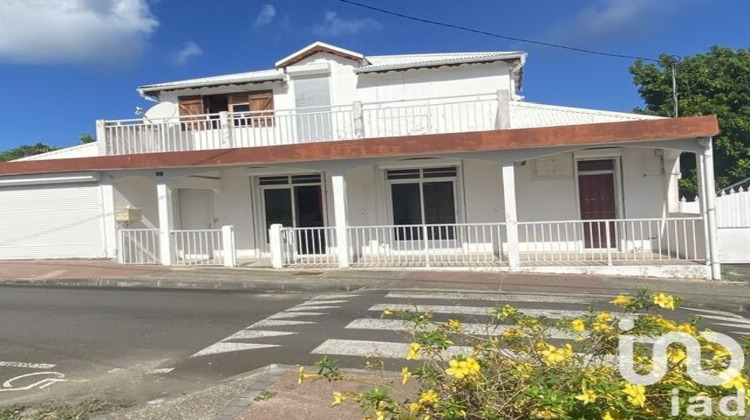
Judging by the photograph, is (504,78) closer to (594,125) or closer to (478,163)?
(478,163)

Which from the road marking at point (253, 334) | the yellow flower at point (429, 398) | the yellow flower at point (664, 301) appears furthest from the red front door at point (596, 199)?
the yellow flower at point (429, 398)

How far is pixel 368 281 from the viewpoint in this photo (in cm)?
1083

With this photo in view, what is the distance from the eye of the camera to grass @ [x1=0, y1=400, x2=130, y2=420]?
4316mm

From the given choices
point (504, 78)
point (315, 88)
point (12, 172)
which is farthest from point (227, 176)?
point (504, 78)

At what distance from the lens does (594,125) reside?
11195 millimetres

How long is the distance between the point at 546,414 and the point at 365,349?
3852mm

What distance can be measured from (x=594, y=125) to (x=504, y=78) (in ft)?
13.8

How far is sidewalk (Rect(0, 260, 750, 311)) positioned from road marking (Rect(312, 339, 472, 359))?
4073 millimetres

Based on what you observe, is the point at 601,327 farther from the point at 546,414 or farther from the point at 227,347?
the point at 227,347

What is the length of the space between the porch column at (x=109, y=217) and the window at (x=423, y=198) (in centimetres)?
724

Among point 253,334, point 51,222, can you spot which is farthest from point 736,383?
point 51,222

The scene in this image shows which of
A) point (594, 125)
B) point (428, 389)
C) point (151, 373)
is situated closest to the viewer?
point (428, 389)

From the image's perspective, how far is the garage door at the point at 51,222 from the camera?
14.6 meters

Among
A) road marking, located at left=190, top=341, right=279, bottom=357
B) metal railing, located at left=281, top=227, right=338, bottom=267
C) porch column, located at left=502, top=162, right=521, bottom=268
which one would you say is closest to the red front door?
porch column, located at left=502, top=162, right=521, bottom=268
